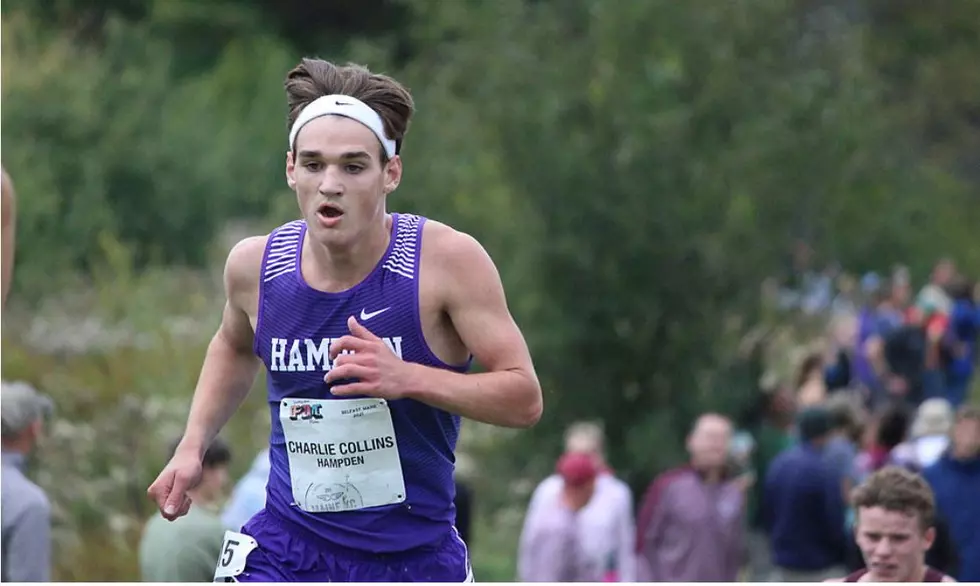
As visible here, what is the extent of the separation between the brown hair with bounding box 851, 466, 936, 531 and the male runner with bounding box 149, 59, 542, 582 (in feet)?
5.33

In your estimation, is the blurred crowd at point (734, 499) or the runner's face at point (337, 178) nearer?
the runner's face at point (337, 178)

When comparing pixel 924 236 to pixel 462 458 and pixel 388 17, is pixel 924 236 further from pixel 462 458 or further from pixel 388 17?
pixel 388 17

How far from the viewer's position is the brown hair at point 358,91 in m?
4.93

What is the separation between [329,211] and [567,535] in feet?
20.2

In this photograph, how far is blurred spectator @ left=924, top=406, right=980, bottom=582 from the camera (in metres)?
10.0

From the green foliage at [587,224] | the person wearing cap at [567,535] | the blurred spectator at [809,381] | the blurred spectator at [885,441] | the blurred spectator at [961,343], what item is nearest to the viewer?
the person wearing cap at [567,535]

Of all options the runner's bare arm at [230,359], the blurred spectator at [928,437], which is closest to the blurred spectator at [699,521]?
the blurred spectator at [928,437]

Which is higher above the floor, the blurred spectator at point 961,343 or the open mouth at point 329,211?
the blurred spectator at point 961,343

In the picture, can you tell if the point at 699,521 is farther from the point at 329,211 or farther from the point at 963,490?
the point at 329,211

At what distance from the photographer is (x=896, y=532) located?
5906 mm

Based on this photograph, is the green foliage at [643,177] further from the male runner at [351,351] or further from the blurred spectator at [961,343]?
the male runner at [351,351]

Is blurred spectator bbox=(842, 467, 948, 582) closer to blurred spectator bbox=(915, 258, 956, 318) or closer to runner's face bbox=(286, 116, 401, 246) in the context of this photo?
runner's face bbox=(286, 116, 401, 246)

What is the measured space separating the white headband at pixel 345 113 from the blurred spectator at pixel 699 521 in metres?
6.19

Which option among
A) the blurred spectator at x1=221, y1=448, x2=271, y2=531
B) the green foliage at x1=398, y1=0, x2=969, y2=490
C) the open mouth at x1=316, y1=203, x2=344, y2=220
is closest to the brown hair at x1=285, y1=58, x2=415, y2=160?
the open mouth at x1=316, y1=203, x2=344, y2=220
